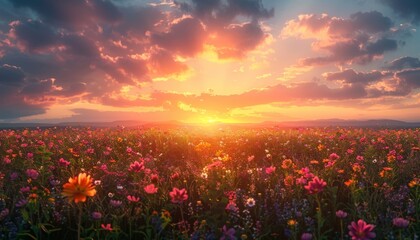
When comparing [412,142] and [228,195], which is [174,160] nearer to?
[228,195]

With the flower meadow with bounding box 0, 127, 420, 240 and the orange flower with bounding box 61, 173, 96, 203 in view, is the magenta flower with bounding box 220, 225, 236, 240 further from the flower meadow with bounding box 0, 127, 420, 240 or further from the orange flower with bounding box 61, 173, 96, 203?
the orange flower with bounding box 61, 173, 96, 203

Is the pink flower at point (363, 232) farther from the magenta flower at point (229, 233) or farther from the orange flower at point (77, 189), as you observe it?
the orange flower at point (77, 189)

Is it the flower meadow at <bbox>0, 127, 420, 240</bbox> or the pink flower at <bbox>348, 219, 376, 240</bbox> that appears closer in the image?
the pink flower at <bbox>348, 219, 376, 240</bbox>

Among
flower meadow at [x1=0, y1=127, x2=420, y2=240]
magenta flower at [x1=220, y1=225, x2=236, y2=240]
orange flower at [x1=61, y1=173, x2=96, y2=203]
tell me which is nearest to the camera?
orange flower at [x1=61, y1=173, x2=96, y2=203]

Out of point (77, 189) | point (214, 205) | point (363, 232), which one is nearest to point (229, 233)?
point (214, 205)

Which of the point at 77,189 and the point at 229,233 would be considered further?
the point at 229,233

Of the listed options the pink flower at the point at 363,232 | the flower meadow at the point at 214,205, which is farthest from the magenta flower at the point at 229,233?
the pink flower at the point at 363,232

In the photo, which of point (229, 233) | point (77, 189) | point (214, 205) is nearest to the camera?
point (77, 189)

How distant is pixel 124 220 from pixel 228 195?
4.55 feet

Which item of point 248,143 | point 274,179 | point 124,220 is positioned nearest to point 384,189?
point 274,179

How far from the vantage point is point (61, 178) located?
23.2 ft

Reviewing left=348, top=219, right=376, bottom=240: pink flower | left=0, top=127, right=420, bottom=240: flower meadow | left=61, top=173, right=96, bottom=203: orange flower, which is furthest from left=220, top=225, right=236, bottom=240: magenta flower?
left=61, top=173, right=96, bottom=203: orange flower

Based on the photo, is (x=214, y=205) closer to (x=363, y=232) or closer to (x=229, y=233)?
(x=229, y=233)

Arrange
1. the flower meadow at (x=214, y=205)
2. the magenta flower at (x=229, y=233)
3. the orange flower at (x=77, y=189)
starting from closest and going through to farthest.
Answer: the orange flower at (x=77, y=189), the magenta flower at (x=229, y=233), the flower meadow at (x=214, y=205)
